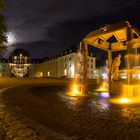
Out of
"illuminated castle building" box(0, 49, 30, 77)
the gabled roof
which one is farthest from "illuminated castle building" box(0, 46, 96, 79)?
the gabled roof

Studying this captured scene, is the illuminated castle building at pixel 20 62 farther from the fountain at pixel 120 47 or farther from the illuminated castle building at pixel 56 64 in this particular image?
the fountain at pixel 120 47

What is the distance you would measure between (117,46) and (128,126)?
15.3 meters

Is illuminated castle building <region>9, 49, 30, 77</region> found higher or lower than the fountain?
higher

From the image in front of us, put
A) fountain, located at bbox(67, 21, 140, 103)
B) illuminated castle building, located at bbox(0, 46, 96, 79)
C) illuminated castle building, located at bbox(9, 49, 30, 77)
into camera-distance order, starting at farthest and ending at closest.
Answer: illuminated castle building, located at bbox(9, 49, 30, 77)
illuminated castle building, located at bbox(0, 46, 96, 79)
fountain, located at bbox(67, 21, 140, 103)

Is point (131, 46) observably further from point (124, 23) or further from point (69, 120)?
point (69, 120)

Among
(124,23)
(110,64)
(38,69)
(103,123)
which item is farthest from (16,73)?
(103,123)

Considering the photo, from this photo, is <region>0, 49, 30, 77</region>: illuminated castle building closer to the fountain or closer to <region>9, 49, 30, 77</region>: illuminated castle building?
<region>9, 49, 30, 77</region>: illuminated castle building

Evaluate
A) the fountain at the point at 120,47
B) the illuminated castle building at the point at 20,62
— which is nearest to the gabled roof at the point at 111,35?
the fountain at the point at 120,47

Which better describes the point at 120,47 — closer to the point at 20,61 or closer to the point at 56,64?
the point at 56,64

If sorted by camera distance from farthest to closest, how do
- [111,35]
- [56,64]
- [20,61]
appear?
1. [56,64]
2. [20,61]
3. [111,35]

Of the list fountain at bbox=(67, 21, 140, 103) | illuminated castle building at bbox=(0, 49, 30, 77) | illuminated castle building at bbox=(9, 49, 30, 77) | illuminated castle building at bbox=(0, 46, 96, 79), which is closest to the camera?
fountain at bbox=(67, 21, 140, 103)

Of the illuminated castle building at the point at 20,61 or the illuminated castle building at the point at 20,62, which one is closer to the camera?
the illuminated castle building at the point at 20,62

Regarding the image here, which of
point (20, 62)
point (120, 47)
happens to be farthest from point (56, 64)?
point (120, 47)

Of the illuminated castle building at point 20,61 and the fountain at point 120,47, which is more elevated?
the illuminated castle building at point 20,61
